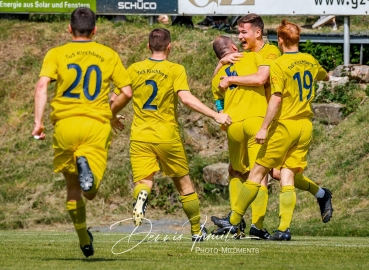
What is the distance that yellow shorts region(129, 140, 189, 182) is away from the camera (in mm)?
11984

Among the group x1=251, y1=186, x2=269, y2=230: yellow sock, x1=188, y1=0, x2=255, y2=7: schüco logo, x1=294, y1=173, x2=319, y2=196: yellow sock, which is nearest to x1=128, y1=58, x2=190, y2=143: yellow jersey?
x1=251, y1=186, x2=269, y2=230: yellow sock

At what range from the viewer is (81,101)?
984 centimetres

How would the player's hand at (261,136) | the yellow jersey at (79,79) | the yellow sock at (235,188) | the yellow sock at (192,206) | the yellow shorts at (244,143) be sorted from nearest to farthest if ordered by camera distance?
the yellow jersey at (79,79) → the player's hand at (261,136) → the yellow sock at (192,206) → the yellow shorts at (244,143) → the yellow sock at (235,188)

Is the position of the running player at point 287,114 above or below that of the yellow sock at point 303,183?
above

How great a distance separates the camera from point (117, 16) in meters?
24.2

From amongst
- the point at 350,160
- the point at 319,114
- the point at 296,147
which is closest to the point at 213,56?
the point at 319,114

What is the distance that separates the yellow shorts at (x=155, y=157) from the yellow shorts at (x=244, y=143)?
832mm

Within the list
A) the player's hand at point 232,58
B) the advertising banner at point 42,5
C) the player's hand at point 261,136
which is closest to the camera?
the player's hand at point 261,136

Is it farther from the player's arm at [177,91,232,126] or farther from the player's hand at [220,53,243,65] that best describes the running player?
the player's hand at [220,53,243,65]

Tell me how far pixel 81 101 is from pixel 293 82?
3032 millimetres

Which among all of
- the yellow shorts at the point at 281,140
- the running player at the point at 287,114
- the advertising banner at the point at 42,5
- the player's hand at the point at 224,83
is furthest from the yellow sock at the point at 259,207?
the advertising banner at the point at 42,5

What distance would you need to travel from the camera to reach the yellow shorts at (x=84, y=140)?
9727mm

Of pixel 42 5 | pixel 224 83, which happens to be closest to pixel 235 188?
pixel 224 83

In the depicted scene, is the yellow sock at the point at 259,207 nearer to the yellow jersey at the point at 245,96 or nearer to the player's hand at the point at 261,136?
the yellow jersey at the point at 245,96
